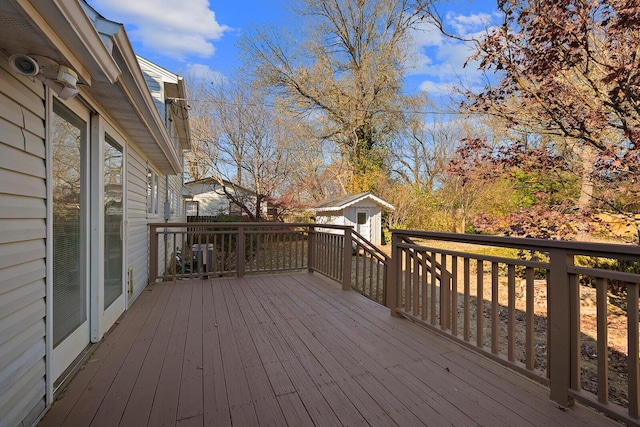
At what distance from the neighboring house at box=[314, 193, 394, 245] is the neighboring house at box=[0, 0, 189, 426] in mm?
10822

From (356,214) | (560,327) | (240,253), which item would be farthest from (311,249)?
(356,214)

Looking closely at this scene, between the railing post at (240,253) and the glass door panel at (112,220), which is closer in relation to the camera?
the glass door panel at (112,220)

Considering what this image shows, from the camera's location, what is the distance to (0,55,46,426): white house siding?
1.41m

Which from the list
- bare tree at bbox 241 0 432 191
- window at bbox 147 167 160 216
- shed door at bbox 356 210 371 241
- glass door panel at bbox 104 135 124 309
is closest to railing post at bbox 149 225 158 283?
window at bbox 147 167 160 216

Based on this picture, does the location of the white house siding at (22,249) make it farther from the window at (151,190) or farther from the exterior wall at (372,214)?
the exterior wall at (372,214)

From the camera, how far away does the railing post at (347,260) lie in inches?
173

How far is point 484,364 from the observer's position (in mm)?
2221

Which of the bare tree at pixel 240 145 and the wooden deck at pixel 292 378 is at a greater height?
the bare tree at pixel 240 145

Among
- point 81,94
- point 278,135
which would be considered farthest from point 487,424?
point 278,135

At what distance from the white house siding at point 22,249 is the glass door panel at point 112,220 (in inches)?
44.6

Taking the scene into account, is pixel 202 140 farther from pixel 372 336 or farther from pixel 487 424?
pixel 487 424

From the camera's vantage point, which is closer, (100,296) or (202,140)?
(100,296)

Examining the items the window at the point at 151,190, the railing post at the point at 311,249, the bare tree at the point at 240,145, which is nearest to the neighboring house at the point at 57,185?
the window at the point at 151,190

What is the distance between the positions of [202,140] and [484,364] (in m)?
11.7
